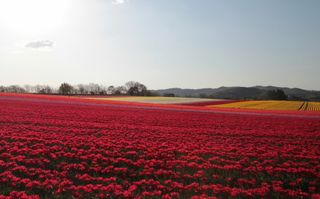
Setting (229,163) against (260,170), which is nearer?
(260,170)

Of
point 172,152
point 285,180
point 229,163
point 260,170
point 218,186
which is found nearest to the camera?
point 218,186

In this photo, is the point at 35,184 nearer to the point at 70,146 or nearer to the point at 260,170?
the point at 70,146

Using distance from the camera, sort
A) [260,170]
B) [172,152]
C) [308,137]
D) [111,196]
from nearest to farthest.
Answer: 1. [111,196]
2. [260,170]
3. [172,152]
4. [308,137]

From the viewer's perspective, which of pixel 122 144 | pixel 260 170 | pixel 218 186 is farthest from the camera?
pixel 122 144

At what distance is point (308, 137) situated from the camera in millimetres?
16938

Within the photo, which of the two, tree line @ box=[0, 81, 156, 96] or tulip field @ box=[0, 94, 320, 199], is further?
tree line @ box=[0, 81, 156, 96]

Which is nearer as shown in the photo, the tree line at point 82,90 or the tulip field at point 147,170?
the tulip field at point 147,170

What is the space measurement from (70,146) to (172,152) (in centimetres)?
413

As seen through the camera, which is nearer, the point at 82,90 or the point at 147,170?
the point at 147,170

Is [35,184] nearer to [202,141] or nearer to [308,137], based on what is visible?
[202,141]

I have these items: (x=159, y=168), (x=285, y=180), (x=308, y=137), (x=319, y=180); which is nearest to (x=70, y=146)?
(x=159, y=168)

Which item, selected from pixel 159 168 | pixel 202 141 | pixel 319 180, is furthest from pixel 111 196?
pixel 202 141

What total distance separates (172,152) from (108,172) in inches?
127

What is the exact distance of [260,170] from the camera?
892 cm
